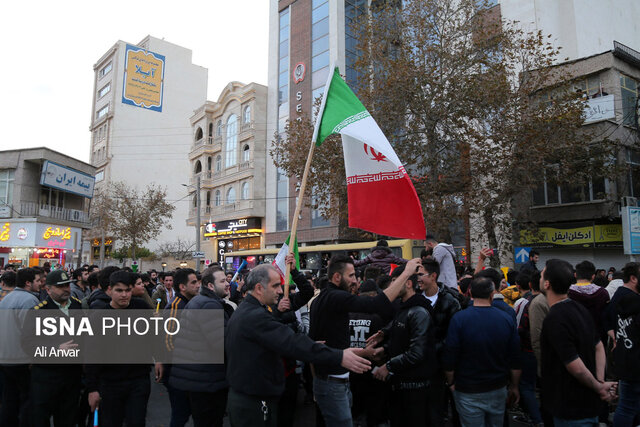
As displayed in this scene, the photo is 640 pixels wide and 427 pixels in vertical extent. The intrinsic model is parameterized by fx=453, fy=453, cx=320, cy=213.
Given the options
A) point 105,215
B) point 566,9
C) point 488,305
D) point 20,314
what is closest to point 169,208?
point 105,215

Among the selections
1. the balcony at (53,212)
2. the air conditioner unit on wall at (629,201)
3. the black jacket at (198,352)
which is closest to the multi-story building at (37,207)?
the balcony at (53,212)

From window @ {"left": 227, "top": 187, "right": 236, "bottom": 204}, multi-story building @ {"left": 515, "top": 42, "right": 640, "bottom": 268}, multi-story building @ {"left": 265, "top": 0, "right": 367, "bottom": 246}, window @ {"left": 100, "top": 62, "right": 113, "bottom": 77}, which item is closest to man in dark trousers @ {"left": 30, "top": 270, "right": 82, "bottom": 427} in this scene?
multi-story building @ {"left": 515, "top": 42, "right": 640, "bottom": 268}

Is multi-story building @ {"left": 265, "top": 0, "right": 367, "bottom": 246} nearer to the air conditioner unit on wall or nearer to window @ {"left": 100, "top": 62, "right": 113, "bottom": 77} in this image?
the air conditioner unit on wall

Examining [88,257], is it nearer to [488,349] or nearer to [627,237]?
[627,237]

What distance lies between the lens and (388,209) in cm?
507

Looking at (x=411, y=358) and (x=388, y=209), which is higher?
(x=388, y=209)

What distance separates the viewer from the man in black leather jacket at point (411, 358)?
4.18m

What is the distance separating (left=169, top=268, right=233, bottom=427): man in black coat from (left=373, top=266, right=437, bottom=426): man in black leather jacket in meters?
1.56

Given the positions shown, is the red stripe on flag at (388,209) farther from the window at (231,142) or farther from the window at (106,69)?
the window at (106,69)

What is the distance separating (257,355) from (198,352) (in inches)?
41.0

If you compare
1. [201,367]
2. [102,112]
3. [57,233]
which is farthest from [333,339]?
[102,112]

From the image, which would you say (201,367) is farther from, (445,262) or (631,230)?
(631,230)

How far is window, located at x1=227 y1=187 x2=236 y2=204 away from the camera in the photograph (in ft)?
131

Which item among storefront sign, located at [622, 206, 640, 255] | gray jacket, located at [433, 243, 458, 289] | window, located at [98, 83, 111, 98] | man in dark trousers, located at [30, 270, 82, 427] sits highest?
window, located at [98, 83, 111, 98]
